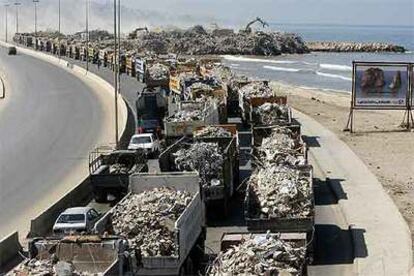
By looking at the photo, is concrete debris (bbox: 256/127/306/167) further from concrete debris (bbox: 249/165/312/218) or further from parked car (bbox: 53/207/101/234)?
parked car (bbox: 53/207/101/234)

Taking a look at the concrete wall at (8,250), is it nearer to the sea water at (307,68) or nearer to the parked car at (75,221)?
the parked car at (75,221)

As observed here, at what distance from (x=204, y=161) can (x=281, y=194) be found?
14.0 feet

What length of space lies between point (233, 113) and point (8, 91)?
3456cm

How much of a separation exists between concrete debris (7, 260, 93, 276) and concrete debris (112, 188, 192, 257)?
2.23 meters

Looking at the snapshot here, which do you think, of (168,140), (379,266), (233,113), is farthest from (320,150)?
(379,266)

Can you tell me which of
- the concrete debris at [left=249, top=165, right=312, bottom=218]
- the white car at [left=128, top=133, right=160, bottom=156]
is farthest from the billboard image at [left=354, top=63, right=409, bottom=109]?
the concrete debris at [left=249, top=165, right=312, bottom=218]

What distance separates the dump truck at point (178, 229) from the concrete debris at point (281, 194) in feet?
5.36

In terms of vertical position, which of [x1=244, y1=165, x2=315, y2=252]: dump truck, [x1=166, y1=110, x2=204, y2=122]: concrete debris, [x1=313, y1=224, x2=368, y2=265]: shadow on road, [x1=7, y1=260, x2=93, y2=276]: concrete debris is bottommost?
[x1=313, y1=224, x2=368, y2=265]: shadow on road

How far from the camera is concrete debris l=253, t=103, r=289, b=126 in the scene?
128 ft

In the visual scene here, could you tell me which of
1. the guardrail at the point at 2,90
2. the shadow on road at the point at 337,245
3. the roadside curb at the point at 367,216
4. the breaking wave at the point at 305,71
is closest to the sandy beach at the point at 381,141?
the roadside curb at the point at 367,216

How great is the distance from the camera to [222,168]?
24.6m

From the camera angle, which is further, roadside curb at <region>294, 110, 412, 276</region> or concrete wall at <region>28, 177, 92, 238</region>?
concrete wall at <region>28, 177, 92, 238</region>

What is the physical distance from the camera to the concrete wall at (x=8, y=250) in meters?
19.7

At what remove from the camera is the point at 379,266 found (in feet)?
63.8
